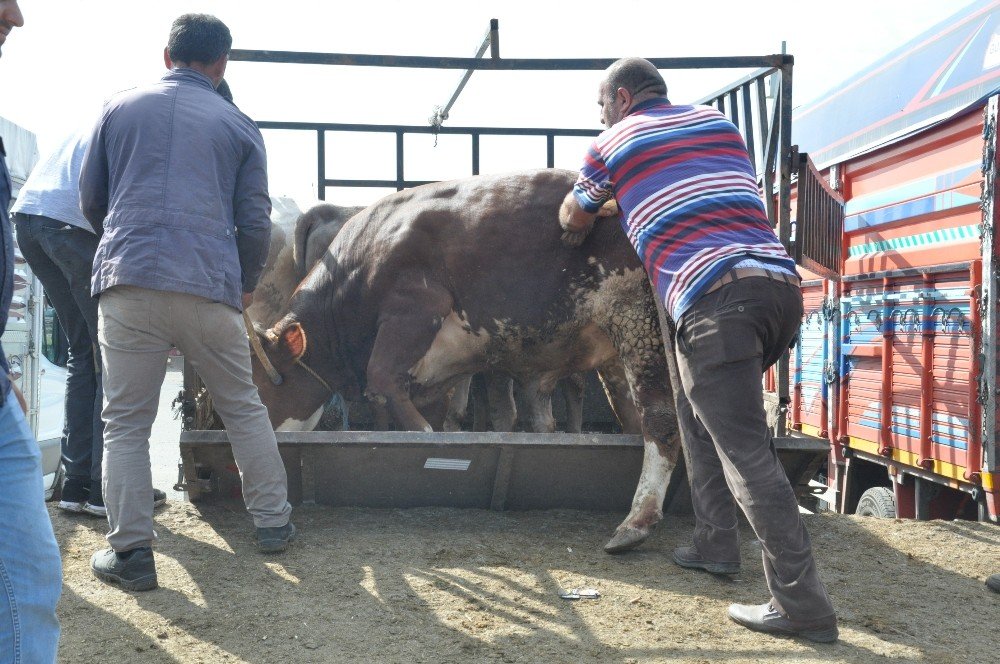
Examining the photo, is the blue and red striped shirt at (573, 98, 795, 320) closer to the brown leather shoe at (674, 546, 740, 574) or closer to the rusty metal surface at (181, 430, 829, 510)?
the brown leather shoe at (674, 546, 740, 574)

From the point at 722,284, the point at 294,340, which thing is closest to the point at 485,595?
the point at 722,284

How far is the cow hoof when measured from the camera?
11.9 ft

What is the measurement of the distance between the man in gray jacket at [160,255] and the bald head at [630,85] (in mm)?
1415

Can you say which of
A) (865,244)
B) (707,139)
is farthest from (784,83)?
(707,139)

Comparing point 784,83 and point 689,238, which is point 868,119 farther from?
point 689,238

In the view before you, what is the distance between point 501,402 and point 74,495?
7.99 feet

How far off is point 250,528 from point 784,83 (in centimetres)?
371

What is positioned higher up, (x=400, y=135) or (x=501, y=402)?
(x=400, y=135)

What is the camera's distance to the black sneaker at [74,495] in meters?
4.03

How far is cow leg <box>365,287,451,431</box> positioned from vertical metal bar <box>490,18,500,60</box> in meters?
1.56

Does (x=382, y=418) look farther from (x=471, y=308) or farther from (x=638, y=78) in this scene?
(x=638, y=78)

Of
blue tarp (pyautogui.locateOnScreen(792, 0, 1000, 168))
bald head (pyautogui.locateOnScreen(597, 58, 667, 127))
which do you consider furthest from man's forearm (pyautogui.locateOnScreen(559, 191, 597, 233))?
A: blue tarp (pyautogui.locateOnScreen(792, 0, 1000, 168))

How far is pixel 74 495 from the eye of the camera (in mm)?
4059

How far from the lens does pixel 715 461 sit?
3.42m
